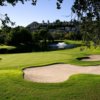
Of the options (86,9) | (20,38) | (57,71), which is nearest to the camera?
(86,9)

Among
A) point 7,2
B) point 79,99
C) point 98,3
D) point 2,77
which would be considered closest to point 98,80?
point 79,99

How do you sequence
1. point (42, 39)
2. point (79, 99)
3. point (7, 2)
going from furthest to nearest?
point (42, 39), point (79, 99), point (7, 2)

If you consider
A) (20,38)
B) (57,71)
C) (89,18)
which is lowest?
(20,38)

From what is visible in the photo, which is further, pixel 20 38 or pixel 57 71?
pixel 20 38

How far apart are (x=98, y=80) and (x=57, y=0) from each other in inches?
384

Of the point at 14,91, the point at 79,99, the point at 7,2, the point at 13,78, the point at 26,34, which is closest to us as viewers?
the point at 7,2

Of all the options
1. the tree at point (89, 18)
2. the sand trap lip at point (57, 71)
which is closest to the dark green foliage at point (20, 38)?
the sand trap lip at point (57, 71)

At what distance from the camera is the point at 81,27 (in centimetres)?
1113

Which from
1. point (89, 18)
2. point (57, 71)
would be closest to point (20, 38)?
point (57, 71)

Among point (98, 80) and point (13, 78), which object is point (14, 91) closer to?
point (13, 78)

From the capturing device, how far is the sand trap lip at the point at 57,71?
21.3m

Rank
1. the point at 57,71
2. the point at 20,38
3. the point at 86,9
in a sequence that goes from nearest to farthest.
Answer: the point at 86,9 < the point at 57,71 < the point at 20,38

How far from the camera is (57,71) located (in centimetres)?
2417

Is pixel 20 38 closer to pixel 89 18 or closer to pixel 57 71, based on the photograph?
pixel 57 71
